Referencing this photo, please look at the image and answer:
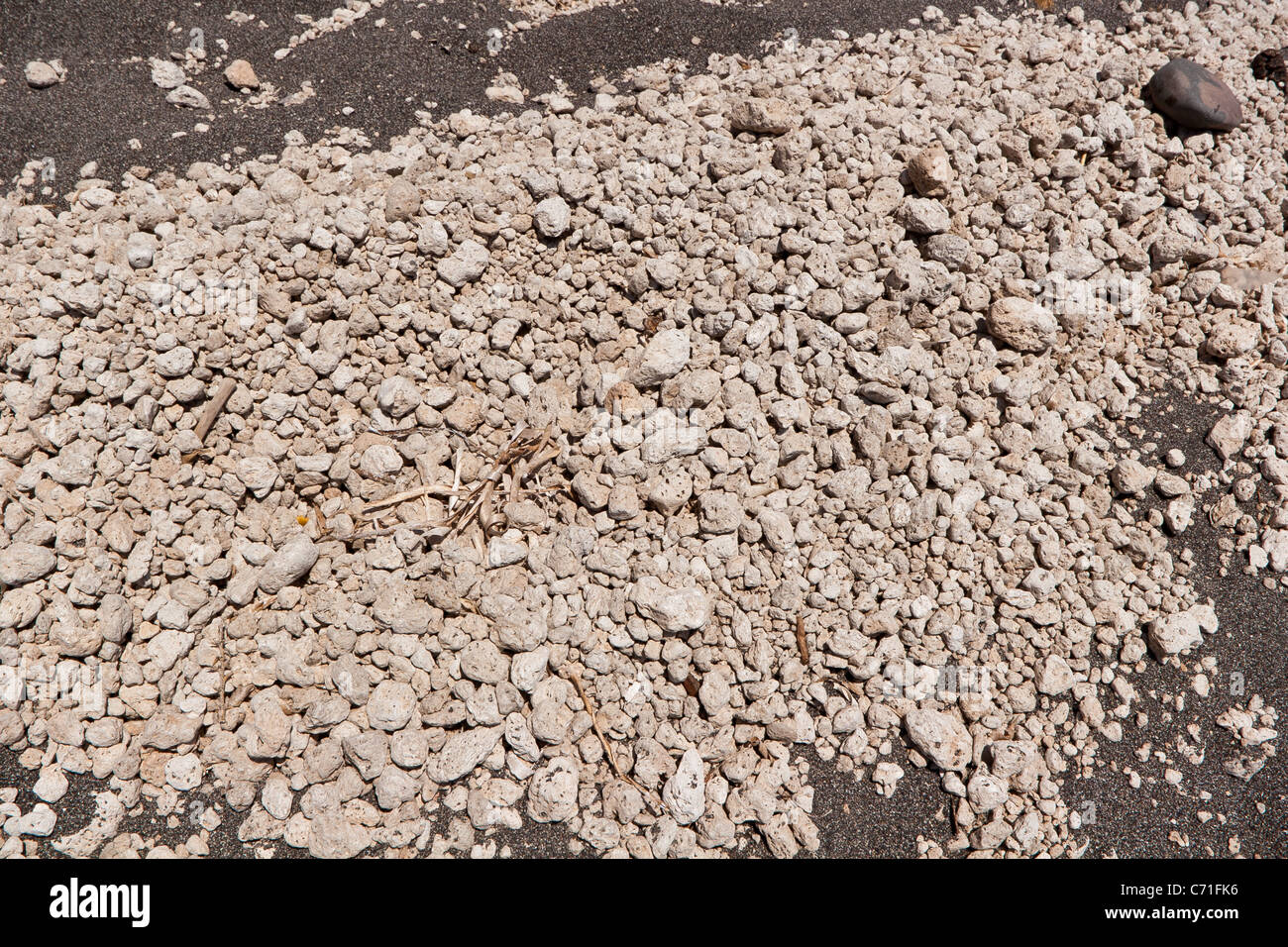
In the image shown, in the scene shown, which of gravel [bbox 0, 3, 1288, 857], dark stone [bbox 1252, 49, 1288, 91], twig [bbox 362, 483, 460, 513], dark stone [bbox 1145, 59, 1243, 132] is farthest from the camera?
dark stone [bbox 1252, 49, 1288, 91]

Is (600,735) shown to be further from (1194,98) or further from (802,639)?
(1194,98)

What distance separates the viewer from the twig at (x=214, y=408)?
6.08ft

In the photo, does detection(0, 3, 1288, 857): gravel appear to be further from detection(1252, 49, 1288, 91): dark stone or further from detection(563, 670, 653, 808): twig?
detection(1252, 49, 1288, 91): dark stone

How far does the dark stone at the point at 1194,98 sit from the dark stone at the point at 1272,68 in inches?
10.0

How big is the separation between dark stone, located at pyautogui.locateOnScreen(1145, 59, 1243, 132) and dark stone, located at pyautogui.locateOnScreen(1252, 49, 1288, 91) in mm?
254

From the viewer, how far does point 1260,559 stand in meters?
1.88

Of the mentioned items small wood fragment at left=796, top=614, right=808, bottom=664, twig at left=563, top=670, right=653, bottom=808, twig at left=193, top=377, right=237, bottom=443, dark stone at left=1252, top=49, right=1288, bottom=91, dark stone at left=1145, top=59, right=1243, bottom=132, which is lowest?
twig at left=563, top=670, right=653, bottom=808

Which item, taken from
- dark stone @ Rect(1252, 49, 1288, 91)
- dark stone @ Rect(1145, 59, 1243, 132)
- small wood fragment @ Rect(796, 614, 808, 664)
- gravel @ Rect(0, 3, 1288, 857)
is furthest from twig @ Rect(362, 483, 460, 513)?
dark stone @ Rect(1252, 49, 1288, 91)

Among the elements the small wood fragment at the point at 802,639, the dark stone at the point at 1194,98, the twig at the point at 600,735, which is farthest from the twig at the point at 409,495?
the dark stone at the point at 1194,98

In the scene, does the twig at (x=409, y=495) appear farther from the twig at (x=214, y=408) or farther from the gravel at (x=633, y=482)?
the twig at (x=214, y=408)

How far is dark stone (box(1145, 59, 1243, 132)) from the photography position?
217cm

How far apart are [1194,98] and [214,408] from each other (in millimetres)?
2882

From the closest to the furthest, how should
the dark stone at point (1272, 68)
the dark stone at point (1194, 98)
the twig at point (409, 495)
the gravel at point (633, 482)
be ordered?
the gravel at point (633, 482) < the twig at point (409, 495) < the dark stone at point (1194, 98) < the dark stone at point (1272, 68)

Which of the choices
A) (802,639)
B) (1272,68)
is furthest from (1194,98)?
(802,639)
